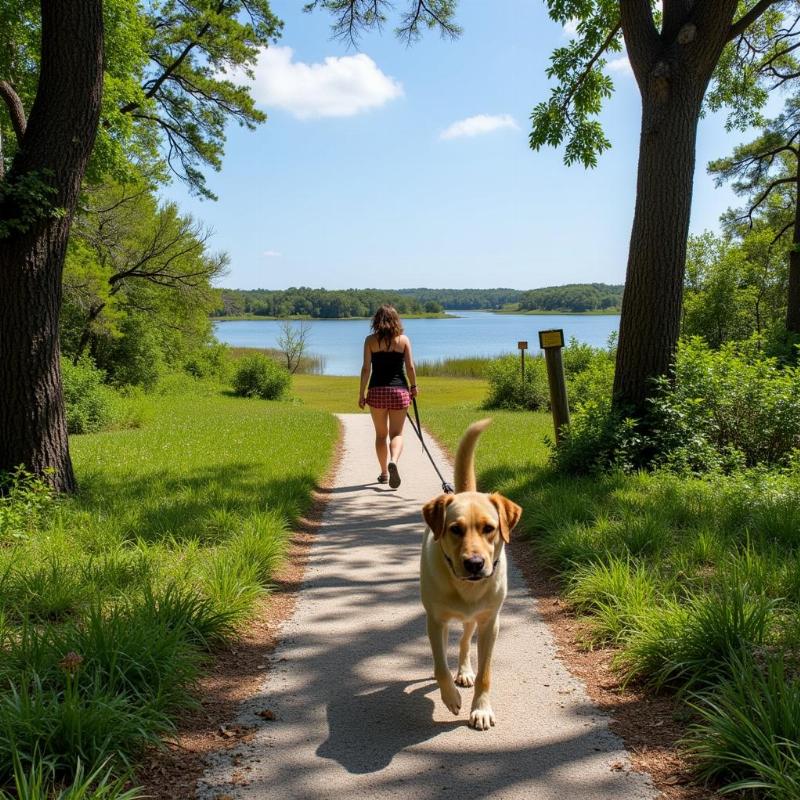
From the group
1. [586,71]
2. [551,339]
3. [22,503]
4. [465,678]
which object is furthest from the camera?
[586,71]

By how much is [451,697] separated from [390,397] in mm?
5360

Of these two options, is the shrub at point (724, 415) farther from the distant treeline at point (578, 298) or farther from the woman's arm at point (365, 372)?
the distant treeline at point (578, 298)

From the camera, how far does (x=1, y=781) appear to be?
92.0 inches

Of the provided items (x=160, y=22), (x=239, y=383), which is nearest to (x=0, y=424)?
(x=160, y=22)

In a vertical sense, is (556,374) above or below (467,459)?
above

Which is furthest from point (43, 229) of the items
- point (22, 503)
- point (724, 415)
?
point (724, 415)

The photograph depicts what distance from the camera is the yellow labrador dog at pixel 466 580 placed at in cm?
296

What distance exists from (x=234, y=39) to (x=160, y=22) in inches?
97.1

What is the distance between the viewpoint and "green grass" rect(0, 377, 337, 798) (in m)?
2.51

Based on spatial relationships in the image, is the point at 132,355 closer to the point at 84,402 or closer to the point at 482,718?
the point at 84,402

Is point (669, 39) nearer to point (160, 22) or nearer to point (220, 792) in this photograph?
point (220, 792)

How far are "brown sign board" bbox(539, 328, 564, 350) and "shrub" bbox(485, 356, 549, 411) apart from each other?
14.1m

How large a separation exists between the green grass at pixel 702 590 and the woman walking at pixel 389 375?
1763 millimetres

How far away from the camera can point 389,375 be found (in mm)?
8219
